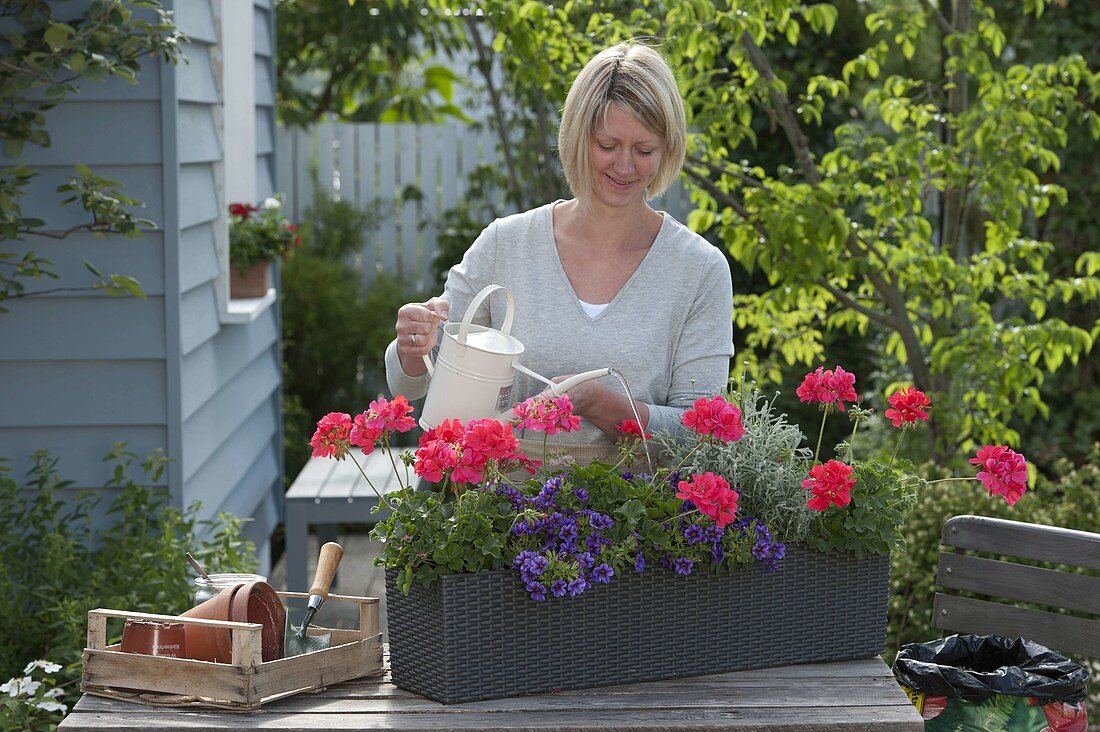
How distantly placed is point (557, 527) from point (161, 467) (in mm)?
1816

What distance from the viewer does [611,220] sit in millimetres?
2215

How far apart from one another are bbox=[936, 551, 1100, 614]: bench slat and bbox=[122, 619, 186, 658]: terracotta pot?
1.46 m

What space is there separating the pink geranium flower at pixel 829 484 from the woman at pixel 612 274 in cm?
37

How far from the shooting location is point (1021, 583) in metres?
2.41

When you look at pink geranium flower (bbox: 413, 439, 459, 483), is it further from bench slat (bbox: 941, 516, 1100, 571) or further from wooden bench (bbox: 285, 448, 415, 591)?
wooden bench (bbox: 285, 448, 415, 591)

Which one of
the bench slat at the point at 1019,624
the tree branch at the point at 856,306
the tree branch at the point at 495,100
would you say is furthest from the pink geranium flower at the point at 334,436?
the tree branch at the point at 495,100

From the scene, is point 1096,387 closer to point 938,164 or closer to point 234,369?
point 938,164

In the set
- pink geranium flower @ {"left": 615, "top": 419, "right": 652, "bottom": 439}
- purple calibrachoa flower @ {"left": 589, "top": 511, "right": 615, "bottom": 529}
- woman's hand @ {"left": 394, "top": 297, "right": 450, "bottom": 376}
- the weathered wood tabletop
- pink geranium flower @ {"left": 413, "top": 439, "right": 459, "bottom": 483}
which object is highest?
woman's hand @ {"left": 394, "top": 297, "right": 450, "bottom": 376}

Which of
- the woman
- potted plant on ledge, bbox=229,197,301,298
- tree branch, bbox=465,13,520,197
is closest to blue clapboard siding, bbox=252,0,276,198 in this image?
potted plant on ledge, bbox=229,197,301,298

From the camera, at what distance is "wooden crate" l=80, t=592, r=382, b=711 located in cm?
159

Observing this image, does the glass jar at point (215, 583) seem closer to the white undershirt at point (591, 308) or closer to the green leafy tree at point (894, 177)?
the white undershirt at point (591, 308)

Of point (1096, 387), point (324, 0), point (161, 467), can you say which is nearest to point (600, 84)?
point (161, 467)

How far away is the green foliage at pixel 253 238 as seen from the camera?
13.9 ft

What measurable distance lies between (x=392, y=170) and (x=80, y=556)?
432 centimetres
